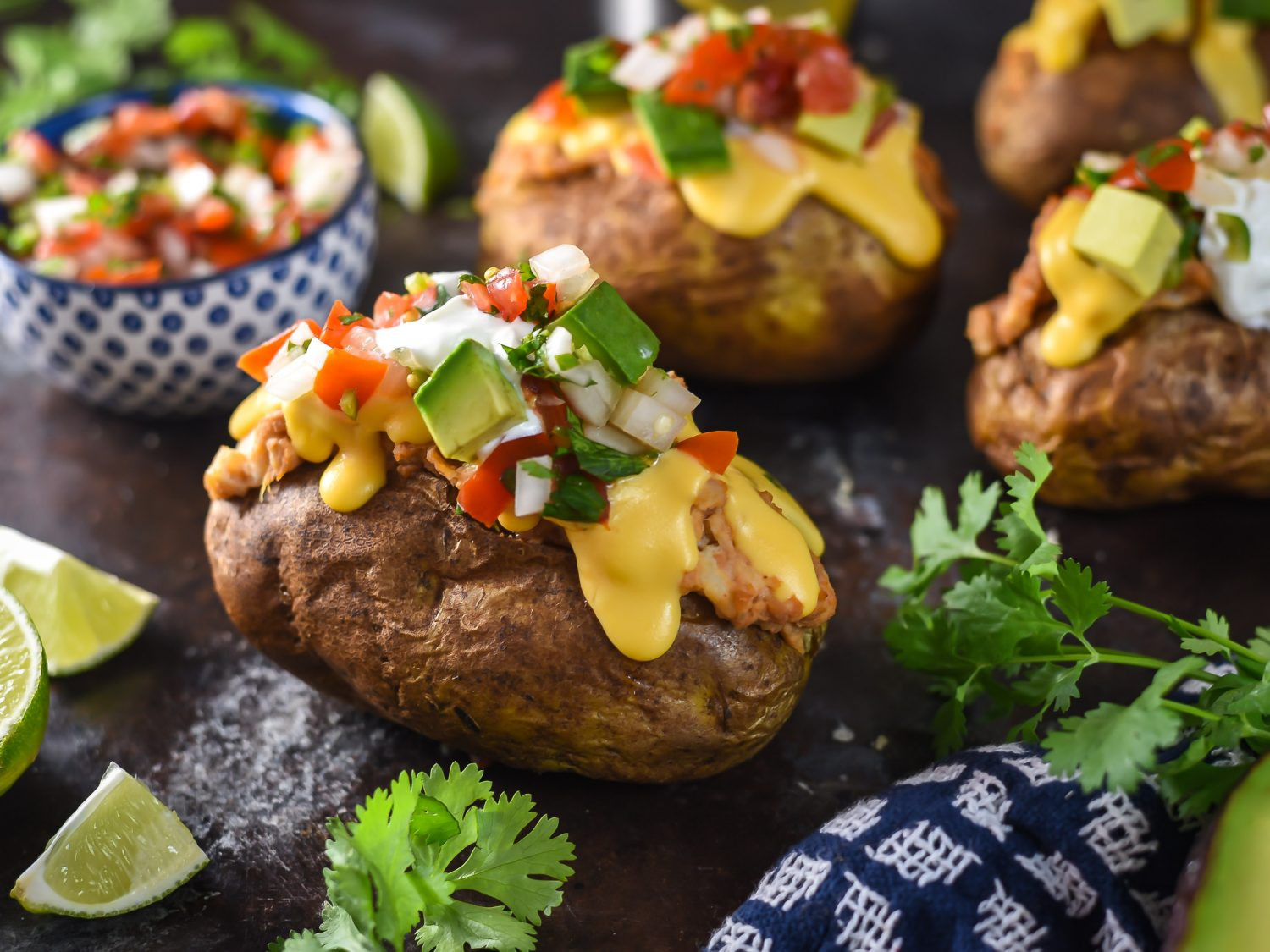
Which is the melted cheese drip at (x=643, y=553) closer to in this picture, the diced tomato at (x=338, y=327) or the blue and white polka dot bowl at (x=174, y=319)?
the diced tomato at (x=338, y=327)

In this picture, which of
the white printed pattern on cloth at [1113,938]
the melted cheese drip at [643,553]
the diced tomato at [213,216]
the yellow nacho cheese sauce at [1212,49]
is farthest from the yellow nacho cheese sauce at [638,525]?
the yellow nacho cheese sauce at [1212,49]

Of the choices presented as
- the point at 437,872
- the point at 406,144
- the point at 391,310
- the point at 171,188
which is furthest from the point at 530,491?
the point at 406,144


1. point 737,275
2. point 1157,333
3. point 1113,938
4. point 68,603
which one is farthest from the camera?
point 737,275

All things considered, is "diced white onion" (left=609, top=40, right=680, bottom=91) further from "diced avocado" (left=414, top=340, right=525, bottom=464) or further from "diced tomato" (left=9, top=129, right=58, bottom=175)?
"diced tomato" (left=9, top=129, right=58, bottom=175)

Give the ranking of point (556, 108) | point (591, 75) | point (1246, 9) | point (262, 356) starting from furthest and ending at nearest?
1. point (1246, 9)
2. point (556, 108)
3. point (591, 75)
4. point (262, 356)

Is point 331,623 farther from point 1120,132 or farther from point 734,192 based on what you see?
point 1120,132

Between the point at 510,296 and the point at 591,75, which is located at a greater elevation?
the point at 510,296

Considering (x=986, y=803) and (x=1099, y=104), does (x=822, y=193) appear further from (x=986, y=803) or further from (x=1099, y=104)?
(x=986, y=803)
